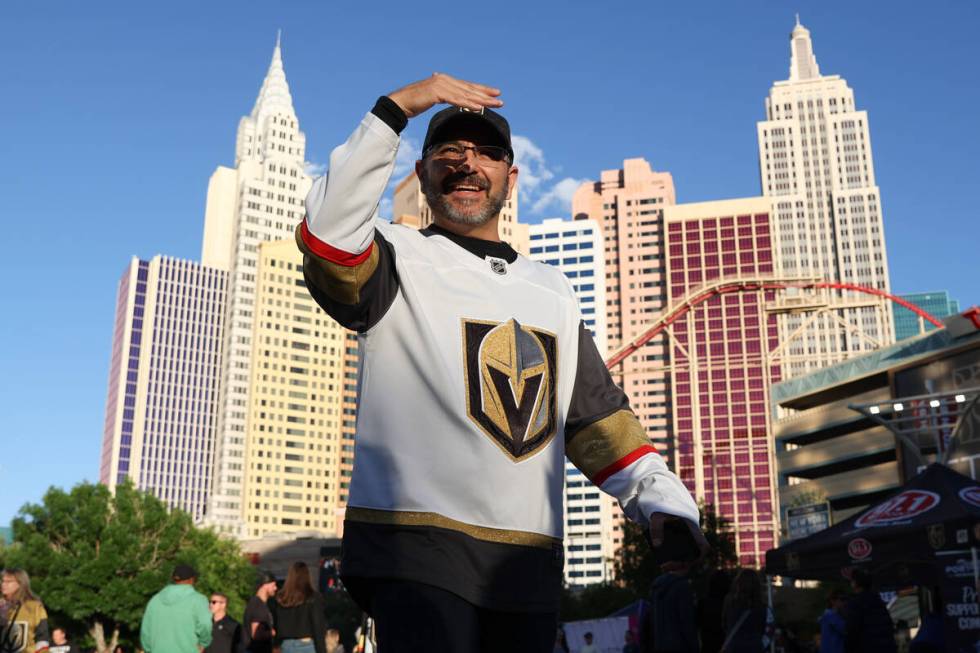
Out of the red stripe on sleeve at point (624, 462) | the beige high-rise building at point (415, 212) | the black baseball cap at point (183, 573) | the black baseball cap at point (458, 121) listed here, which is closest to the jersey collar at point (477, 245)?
the black baseball cap at point (458, 121)

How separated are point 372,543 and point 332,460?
154 m

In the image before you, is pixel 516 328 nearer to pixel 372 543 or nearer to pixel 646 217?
pixel 372 543

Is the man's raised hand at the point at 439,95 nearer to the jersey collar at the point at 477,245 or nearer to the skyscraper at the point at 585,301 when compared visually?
the jersey collar at the point at 477,245

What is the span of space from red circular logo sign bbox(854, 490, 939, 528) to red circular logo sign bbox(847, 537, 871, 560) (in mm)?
283

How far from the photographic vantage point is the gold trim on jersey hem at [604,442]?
2.74 meters

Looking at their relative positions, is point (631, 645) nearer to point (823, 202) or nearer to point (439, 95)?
point (439, 95)

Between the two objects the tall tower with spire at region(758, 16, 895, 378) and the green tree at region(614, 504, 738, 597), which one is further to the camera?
the tall tower with spire at region(758, 16, 895, 378)

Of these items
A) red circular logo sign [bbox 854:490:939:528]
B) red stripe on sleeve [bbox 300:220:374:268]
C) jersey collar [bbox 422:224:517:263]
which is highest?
jersey collar [bbox 422:224:517:263]

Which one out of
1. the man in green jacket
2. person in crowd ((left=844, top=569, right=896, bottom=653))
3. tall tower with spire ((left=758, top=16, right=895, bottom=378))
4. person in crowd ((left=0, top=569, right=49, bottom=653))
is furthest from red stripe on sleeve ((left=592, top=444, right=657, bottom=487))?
tall tower with spire ((left=758, top=16, right=895, bottom=378))

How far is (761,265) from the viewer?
152125 mm

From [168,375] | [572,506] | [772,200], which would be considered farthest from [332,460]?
[772,200]

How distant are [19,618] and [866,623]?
7.65m

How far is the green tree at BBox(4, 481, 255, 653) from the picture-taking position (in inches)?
1656

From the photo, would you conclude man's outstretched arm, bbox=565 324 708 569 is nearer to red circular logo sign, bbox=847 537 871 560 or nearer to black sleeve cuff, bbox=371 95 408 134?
black sleeve cuff, bbox=371 95 408 134
